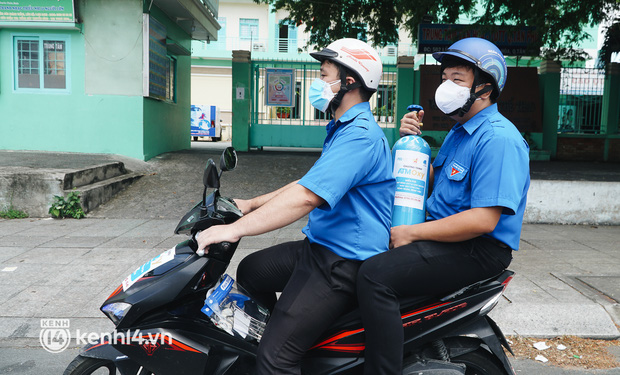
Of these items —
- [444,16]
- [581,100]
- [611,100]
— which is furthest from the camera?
[581,100]

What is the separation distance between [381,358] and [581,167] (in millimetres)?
11893

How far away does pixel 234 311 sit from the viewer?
Result: 2.23m

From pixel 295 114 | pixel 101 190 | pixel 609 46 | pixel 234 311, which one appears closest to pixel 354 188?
pixel 234 311

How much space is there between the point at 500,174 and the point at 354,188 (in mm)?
577

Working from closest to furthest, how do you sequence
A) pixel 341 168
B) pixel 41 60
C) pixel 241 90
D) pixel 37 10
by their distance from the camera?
1. pixel 341 168
2. pixel 37 10
3. pixel 41 60
4. pixel 241 90

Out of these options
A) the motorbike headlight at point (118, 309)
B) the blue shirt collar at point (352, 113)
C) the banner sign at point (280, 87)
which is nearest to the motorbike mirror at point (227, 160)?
the blue shirt collar at point (352, 113)

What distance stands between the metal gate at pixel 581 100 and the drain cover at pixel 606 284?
10012 mm

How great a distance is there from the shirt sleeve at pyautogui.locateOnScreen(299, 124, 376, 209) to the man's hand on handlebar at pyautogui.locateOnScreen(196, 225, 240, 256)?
1.12 ft

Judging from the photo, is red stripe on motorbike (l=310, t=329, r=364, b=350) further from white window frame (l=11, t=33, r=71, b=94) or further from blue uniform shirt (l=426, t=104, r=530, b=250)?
white window frame (l=11, t=33, r=71, b=94)

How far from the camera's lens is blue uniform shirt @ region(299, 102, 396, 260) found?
Result: 198cm

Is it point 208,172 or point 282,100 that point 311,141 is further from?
point 208,172

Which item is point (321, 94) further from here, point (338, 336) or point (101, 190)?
point (101, 190)

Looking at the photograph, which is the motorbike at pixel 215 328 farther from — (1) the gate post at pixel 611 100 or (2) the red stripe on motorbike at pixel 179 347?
(1) the gate post at pixel 611 100

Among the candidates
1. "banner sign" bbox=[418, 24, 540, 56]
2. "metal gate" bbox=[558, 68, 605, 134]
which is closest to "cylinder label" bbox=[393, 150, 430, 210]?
"banner sign" bbox=[418, 24, 540, 56]
